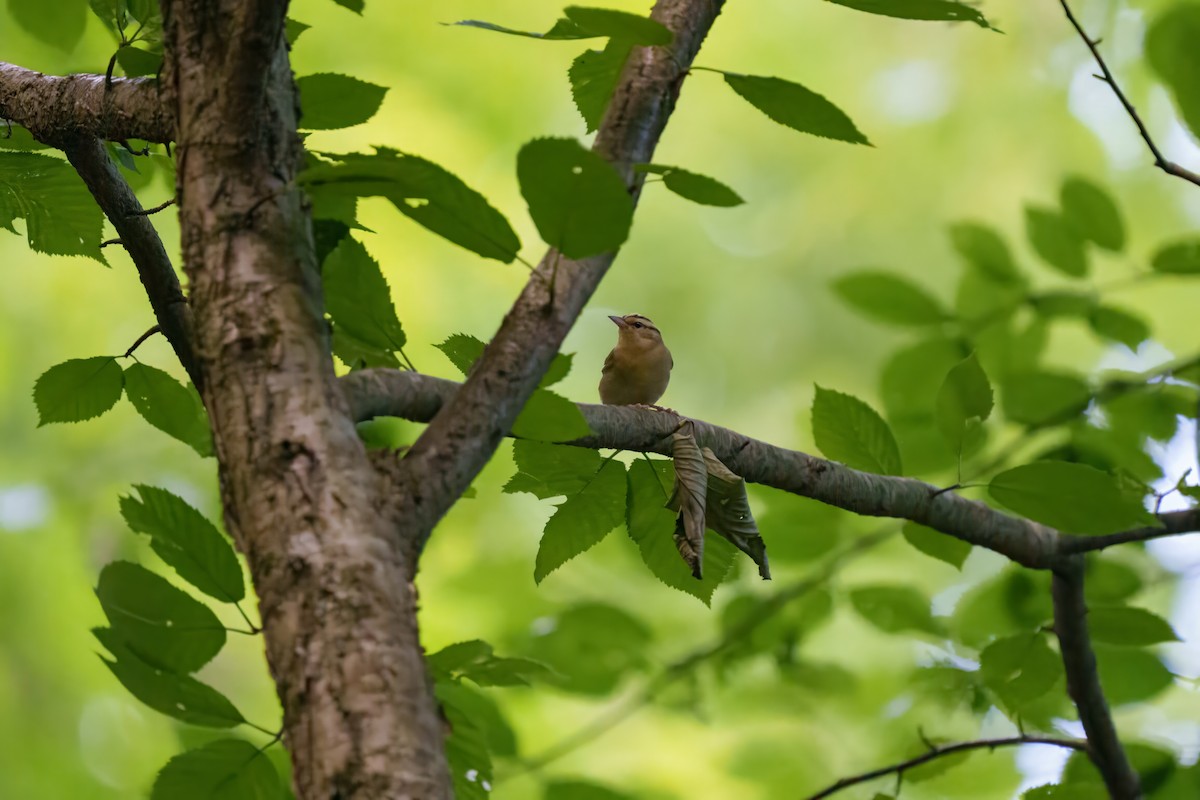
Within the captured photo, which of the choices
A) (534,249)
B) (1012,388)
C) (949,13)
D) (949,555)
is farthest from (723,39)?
(949,13)

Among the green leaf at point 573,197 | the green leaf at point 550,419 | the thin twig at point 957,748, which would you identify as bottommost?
the thin twig at point 957,748

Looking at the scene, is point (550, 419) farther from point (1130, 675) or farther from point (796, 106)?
point (1130, 675)

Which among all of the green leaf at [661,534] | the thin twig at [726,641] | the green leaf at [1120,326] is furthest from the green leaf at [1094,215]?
the green leaf at [661,534]

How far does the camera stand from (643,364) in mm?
2551

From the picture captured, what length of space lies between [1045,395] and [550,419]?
146 centimetres

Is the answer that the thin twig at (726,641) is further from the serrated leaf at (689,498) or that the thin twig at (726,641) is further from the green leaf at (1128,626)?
the serrated leaf at (689,498)

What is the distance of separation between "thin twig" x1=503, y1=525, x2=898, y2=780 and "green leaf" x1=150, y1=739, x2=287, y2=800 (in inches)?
40.6

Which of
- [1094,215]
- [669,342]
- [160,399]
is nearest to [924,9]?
[160,399]

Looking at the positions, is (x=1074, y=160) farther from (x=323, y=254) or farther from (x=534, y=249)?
(x=323, y=254)

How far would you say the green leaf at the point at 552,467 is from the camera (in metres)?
1.14

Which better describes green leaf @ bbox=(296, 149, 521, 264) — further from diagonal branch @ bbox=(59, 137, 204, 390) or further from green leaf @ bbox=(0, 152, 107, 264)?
green leaf @ bbox=(0, 152, 107, 264)

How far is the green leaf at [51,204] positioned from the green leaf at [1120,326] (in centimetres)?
173

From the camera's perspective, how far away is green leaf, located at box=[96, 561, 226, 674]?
0.88 m

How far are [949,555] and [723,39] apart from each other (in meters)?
4.50
